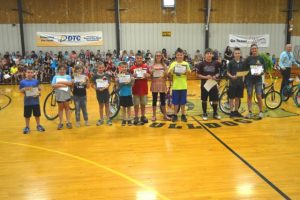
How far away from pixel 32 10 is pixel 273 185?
54.8 feet

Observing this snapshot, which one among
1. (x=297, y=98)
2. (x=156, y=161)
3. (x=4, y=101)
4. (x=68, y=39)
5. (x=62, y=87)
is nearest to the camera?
(x=156, y=161)

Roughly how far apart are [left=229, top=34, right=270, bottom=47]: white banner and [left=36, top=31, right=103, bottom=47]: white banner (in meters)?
8.13

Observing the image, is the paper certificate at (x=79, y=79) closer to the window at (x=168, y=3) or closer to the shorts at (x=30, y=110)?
the shorts at (x=30, y=110)

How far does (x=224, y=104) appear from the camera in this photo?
744 cm

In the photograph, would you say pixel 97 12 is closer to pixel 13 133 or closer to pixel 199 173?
pixel 13 133

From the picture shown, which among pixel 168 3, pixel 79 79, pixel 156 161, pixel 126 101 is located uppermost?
pixel 168 3

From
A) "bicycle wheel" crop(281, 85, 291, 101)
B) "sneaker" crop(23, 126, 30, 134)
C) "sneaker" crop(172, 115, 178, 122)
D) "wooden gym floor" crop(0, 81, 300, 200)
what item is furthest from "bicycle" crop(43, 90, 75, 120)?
"bicycle wheel" crop(281, 85, 291, 101)

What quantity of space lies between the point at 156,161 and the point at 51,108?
433 centimetres

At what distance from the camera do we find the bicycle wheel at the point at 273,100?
7777mm

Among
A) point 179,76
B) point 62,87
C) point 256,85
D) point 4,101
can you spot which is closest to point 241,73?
point 256,85

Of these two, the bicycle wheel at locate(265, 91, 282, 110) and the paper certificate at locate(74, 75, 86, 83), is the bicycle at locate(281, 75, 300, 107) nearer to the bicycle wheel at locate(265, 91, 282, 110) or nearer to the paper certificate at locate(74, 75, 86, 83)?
the bicycle wheel at locate(265, 91, 282, 110)

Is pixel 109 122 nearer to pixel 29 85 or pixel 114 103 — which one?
pixel 114 103

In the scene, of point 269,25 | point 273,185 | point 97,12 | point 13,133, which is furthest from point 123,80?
point 269,25

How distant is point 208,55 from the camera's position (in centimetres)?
655
